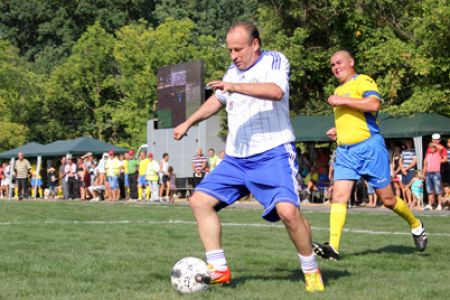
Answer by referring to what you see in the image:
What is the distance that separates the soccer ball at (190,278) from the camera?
6395 millimetres

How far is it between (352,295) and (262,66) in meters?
1.79

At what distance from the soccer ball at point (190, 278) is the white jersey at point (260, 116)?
91cm

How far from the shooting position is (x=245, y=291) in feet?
21.2

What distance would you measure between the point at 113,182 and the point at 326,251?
80.7 feet

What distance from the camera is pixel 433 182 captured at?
861 inches

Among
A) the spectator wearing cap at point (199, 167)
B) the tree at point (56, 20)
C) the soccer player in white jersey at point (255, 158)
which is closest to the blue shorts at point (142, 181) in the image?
the spectator wearing cap at point (199, 167)

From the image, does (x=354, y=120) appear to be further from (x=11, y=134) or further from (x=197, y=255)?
(x=11, y=134)

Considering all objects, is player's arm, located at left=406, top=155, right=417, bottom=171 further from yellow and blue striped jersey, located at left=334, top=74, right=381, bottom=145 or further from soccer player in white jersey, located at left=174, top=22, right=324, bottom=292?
soccer player in white jersey, located at left=174, top=22, right=324, bottom=292

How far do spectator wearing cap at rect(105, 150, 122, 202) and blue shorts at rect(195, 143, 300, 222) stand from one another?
84.3 ft

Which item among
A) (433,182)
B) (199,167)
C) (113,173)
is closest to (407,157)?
(433,182)

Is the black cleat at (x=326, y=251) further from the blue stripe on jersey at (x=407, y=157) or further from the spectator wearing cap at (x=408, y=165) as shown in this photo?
the blue stripe on jersey at (x=407, y=157)

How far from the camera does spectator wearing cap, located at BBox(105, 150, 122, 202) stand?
106ft

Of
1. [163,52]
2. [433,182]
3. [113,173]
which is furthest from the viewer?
[163,52]

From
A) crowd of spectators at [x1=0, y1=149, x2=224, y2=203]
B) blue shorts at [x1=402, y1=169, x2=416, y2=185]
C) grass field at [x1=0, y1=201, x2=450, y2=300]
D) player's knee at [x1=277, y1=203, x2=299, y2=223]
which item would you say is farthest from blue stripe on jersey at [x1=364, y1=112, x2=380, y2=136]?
crowd of spectators at [x1=0, y1=149, x2=224, y2=203]
